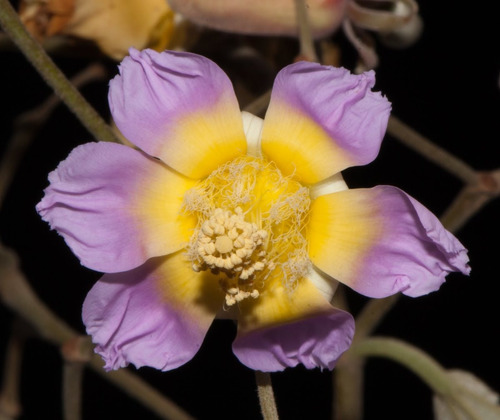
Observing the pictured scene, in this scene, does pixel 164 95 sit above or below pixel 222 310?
above

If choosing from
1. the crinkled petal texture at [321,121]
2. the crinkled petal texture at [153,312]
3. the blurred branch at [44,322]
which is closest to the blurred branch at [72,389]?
the blurred branch at [44,322]

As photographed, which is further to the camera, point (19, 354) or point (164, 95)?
point (19, 354)

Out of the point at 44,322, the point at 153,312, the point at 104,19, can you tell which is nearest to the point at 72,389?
the point at 44,322

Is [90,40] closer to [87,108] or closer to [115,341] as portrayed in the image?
[87,108]

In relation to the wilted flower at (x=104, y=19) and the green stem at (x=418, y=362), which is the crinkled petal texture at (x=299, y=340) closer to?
the green stem at (x=418, y=362)

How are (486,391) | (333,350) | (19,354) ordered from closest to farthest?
(333,350), (486,391), (19,354)

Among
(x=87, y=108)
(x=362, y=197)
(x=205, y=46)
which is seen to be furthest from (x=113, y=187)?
(x=205, y=46)

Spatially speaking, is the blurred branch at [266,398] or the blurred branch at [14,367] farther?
the blurred branch at [14,367]
